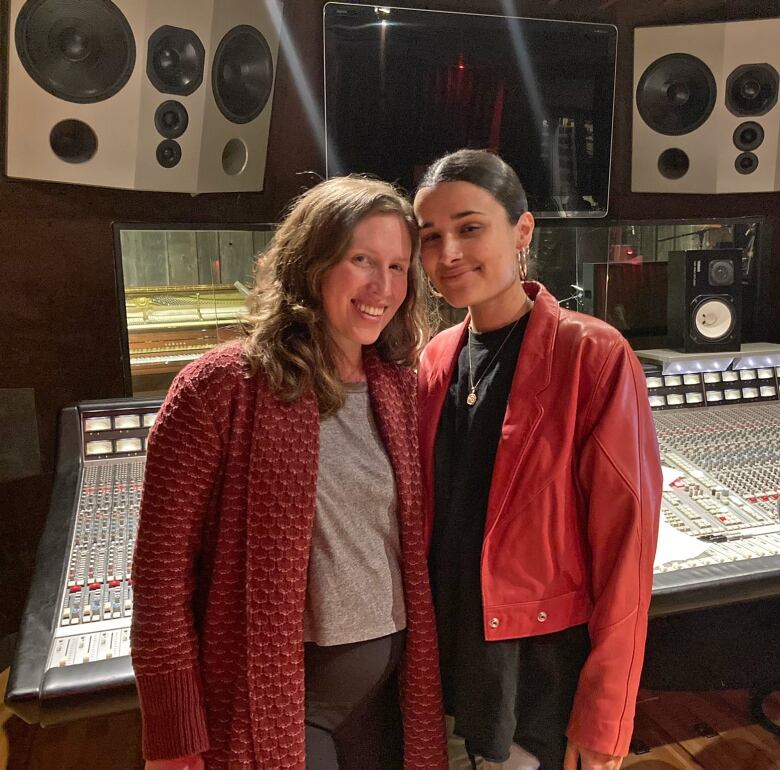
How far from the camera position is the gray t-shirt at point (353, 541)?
1.02 meters

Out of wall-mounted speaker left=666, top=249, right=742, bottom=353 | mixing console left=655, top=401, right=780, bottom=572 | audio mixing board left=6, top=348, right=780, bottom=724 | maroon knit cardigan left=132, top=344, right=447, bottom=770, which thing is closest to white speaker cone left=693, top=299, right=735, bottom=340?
Result: wall-mounted speaker left=666, top=249, right=742, bottom=353

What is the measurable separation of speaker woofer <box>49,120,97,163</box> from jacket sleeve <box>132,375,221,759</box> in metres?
1.27

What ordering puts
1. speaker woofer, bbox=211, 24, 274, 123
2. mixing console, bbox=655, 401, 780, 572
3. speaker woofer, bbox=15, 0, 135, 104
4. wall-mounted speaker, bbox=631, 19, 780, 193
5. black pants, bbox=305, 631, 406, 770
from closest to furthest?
black pants, bbox=305, 631, 406, 770 < mixing console, bbox=655, 401, 780, 572 < speaker woofer, bbox=15, 0, 135, 104 < speaker woofer, bbox=211, 24, 274, 123 < wall-mounted speaker, bbox=631, 19, 780, 193

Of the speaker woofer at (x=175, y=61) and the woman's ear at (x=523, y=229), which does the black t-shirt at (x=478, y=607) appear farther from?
the speaker woofer at (x=175, y=61)

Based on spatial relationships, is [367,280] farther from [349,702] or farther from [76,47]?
[76,47]

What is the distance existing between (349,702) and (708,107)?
2343 mm

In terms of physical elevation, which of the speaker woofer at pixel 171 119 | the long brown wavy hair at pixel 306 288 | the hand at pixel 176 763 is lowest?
the hand at pixel 176 763

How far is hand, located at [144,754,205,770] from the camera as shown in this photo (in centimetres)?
99

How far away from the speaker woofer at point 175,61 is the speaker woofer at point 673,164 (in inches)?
65.1

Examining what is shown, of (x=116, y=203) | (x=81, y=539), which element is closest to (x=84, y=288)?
(x=116, y=203)

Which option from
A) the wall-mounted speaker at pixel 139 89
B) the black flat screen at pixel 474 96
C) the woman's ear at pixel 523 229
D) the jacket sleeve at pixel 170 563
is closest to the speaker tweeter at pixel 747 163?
the black flat screen at pixel 474 96

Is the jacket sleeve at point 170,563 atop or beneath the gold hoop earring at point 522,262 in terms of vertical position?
beneath

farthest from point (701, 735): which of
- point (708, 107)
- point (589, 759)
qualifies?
point (708, 107)

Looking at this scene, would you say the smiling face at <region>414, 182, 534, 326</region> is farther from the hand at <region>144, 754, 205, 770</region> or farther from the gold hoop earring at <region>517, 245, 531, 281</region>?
the hand at <region>144, 754, 205, 770</region>
